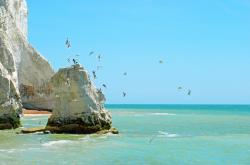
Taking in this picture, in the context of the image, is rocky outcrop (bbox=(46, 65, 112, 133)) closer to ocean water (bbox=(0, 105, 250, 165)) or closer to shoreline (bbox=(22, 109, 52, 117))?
ocean water (bbox=(0, 105, 250, 165))

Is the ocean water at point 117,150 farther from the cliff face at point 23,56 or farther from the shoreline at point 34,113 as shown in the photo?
the cliff face at point 23,56

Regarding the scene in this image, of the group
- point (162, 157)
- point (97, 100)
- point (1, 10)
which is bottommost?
point (162, 157)

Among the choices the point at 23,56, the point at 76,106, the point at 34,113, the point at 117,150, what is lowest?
the point at 117,150

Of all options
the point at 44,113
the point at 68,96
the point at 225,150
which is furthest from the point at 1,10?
the point at 225,150

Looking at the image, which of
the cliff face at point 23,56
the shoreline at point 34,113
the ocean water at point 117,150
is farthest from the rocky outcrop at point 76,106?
the shoreline at point 34,113

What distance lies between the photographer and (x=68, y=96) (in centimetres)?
3391

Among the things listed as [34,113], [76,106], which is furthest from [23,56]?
[76,106]

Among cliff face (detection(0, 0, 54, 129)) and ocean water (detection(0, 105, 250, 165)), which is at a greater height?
cliff face (detection(0, 0, 54, 129))

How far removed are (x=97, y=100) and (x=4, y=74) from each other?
850 centimetres

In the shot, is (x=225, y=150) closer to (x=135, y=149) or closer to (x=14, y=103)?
(x=135, y=149)

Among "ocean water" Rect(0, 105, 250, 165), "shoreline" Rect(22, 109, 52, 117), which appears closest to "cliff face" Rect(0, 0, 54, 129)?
"shoreline" Rect(22, 109, 52, 117)

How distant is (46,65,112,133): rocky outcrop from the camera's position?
3338cm

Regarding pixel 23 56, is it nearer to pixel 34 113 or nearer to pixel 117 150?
pixel 34 113

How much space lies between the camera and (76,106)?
3353cm
